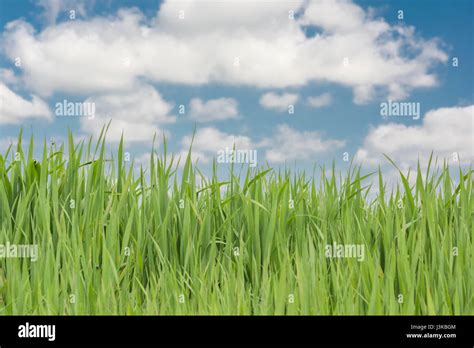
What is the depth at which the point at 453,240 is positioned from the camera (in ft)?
7.97

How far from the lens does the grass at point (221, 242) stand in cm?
197

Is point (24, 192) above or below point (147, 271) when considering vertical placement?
above

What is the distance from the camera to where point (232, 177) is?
261 cm

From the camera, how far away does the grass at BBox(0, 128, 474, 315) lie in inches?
77.5

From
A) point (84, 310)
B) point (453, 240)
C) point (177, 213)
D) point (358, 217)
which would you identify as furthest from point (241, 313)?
point (453, 240)

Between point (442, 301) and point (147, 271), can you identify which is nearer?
point (442, 301)

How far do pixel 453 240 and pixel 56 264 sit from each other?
1.69 meters

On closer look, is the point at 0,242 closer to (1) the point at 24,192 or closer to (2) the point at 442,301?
(1) the point at 24,192

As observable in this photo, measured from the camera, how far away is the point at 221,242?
236 centimetres

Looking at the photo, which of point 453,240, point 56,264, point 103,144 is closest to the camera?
point 56,264
